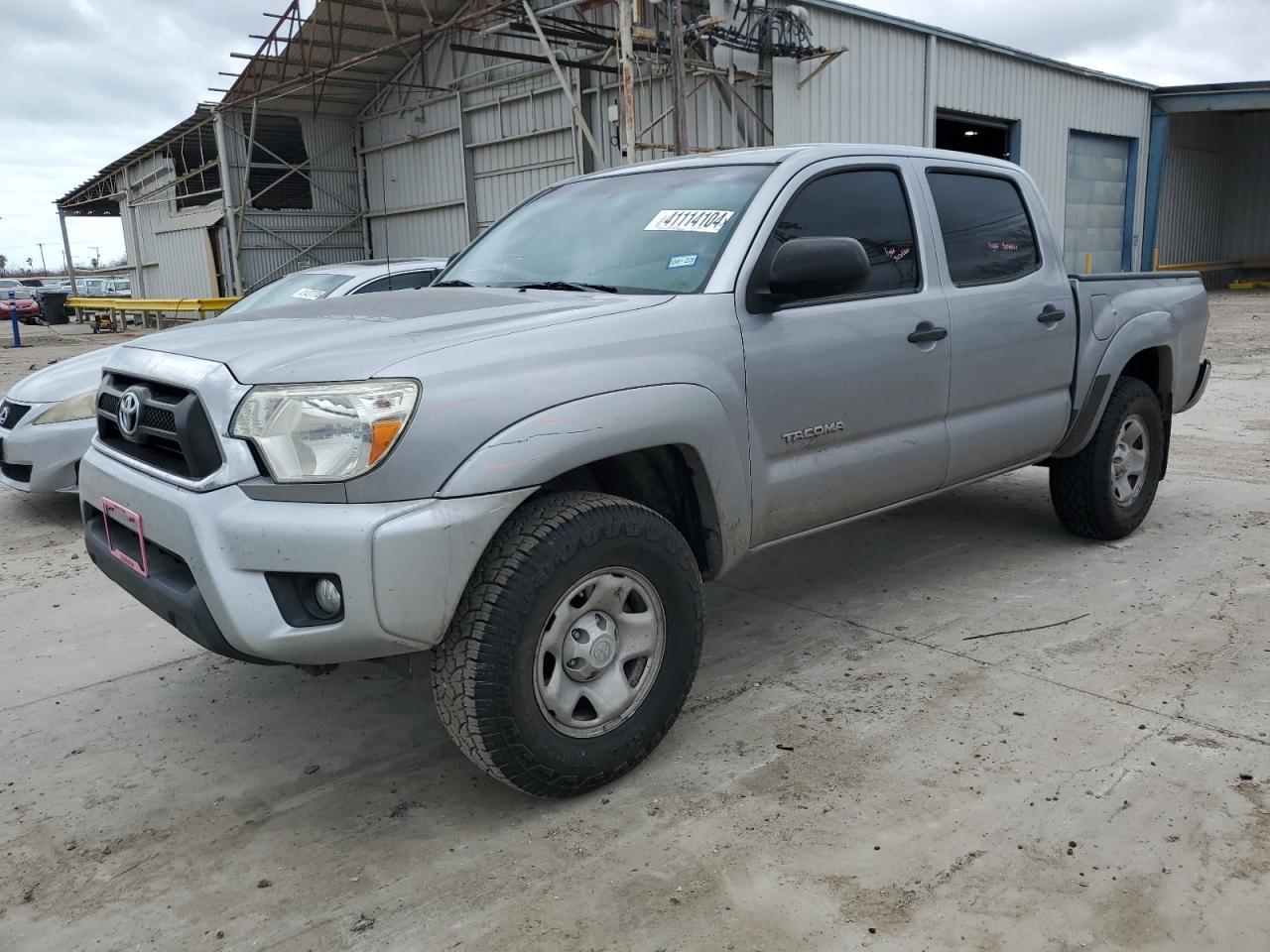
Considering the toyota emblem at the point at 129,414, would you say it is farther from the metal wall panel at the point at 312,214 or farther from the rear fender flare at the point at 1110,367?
the metal wall panel at the point at 312,214

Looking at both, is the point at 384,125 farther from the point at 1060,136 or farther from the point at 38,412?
the point at 38,412

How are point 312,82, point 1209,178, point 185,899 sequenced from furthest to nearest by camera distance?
point 1209,178 < point 312,82 < point 185,899

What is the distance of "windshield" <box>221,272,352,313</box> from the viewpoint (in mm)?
7480

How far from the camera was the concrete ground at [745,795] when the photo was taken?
2.40m

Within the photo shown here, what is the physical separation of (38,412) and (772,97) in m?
12.4

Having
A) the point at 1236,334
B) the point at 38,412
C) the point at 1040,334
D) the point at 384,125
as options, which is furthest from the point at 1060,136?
the point at 38,412

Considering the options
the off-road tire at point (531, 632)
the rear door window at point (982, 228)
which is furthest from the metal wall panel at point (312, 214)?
the off-road tire at point (531, 632)

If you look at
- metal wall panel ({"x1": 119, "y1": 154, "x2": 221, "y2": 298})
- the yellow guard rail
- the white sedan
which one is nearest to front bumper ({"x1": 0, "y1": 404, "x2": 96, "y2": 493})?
the white sedan

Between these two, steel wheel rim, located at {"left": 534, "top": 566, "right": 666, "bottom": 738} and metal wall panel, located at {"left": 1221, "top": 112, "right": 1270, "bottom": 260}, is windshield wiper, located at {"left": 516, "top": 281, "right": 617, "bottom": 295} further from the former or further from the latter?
metal wall panel, located at {"left": 1221, "top": 112, "right": 1270, "bottom": 260}

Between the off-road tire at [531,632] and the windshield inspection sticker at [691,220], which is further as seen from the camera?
the windshield inspection sticker at [691,220]

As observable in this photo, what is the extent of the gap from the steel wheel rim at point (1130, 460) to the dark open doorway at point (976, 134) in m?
13.8

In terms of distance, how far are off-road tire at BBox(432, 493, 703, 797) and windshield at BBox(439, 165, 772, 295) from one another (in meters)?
0.91

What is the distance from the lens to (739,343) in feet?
10.6

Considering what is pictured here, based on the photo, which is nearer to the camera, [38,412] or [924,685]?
[924,685]
